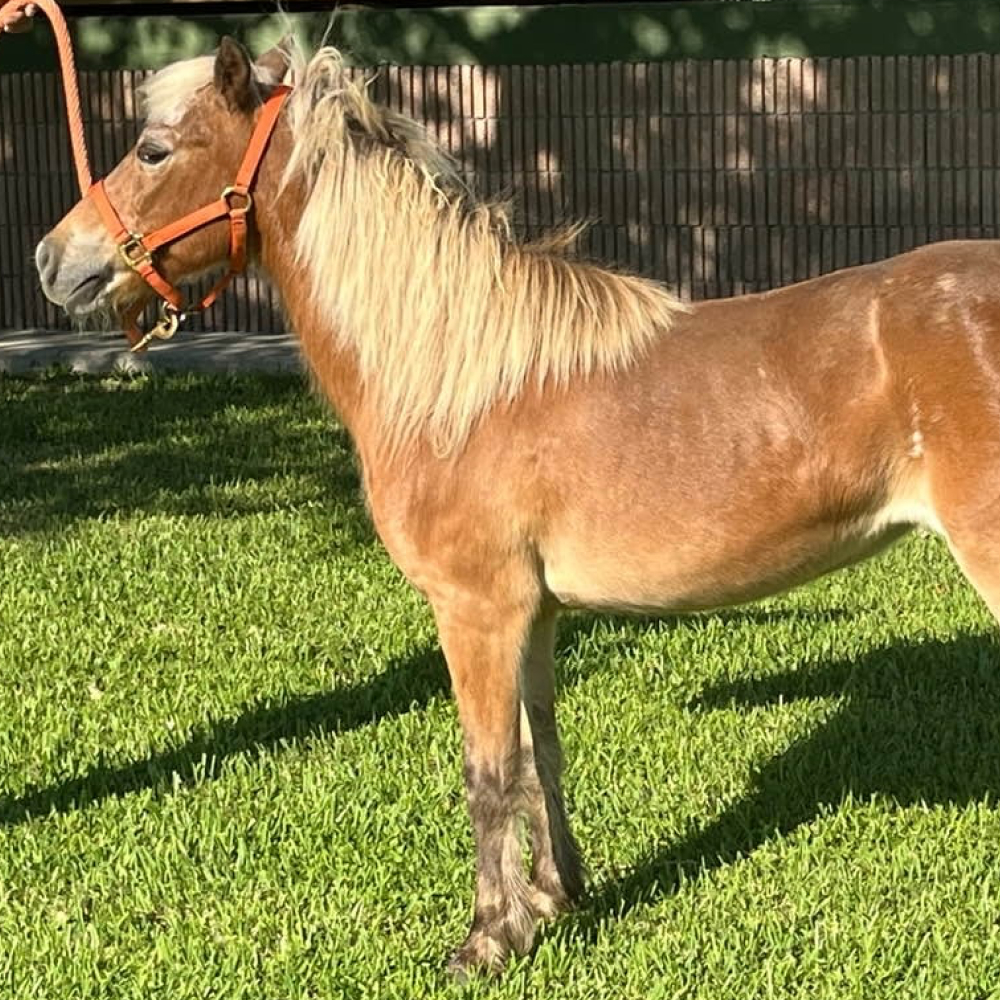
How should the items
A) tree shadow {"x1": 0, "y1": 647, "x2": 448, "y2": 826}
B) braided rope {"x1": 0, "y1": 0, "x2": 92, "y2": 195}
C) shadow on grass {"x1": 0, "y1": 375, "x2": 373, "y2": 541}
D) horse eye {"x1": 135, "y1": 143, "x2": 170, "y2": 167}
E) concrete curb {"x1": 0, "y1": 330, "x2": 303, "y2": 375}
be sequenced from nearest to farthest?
1. horse eye {"x1": 135, "y1": 143, "x2": 170, "y2": 167}
2. braided rope {"x1": 0, "y1": 0, "x2": 92, "y2": 195}
3. tree shadow {"x1": 0, "y1": 647, "x2": 448, "y2": 826}
4. shadow on grass {"x1": 0, "y1": 375, "x2": 373, "y2": 541}
5. concrete curb {"x1": 0, "y1": 330, "x2": 303, "y2": 375}

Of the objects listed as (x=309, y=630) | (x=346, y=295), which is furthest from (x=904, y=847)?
(x=309, y=630)

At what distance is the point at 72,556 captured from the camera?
27.2 feet

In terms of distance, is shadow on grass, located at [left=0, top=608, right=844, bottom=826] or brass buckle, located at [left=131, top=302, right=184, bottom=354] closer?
brass buckle, located at [left=131, top=302, right=184, bottom=354]

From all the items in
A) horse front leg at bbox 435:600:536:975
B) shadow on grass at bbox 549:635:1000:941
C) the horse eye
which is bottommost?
shadow on grass at bbox 549:635:1000:941

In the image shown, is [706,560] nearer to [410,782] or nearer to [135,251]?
[135,251]

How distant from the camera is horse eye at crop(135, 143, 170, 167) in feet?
14.7

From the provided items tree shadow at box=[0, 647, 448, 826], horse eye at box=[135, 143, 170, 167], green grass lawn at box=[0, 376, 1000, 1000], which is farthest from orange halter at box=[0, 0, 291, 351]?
tree shadow at box=[0, 647, 448, 826]

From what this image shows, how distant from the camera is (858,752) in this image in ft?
19.4

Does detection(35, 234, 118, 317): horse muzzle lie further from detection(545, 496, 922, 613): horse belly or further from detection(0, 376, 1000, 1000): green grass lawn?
detection(0, 376, 1000, 1000): green grass lawn

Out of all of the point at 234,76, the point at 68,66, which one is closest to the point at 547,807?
the point at 234,76

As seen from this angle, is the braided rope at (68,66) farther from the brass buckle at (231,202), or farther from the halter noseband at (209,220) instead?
the brass buckle at (231,202)

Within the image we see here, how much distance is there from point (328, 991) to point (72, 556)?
165 inches

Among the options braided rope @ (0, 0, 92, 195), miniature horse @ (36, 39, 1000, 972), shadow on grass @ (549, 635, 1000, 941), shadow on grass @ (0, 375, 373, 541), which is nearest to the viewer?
miniature horse @ (36, 39, 1000, 972)

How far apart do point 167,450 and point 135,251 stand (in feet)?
19.3
